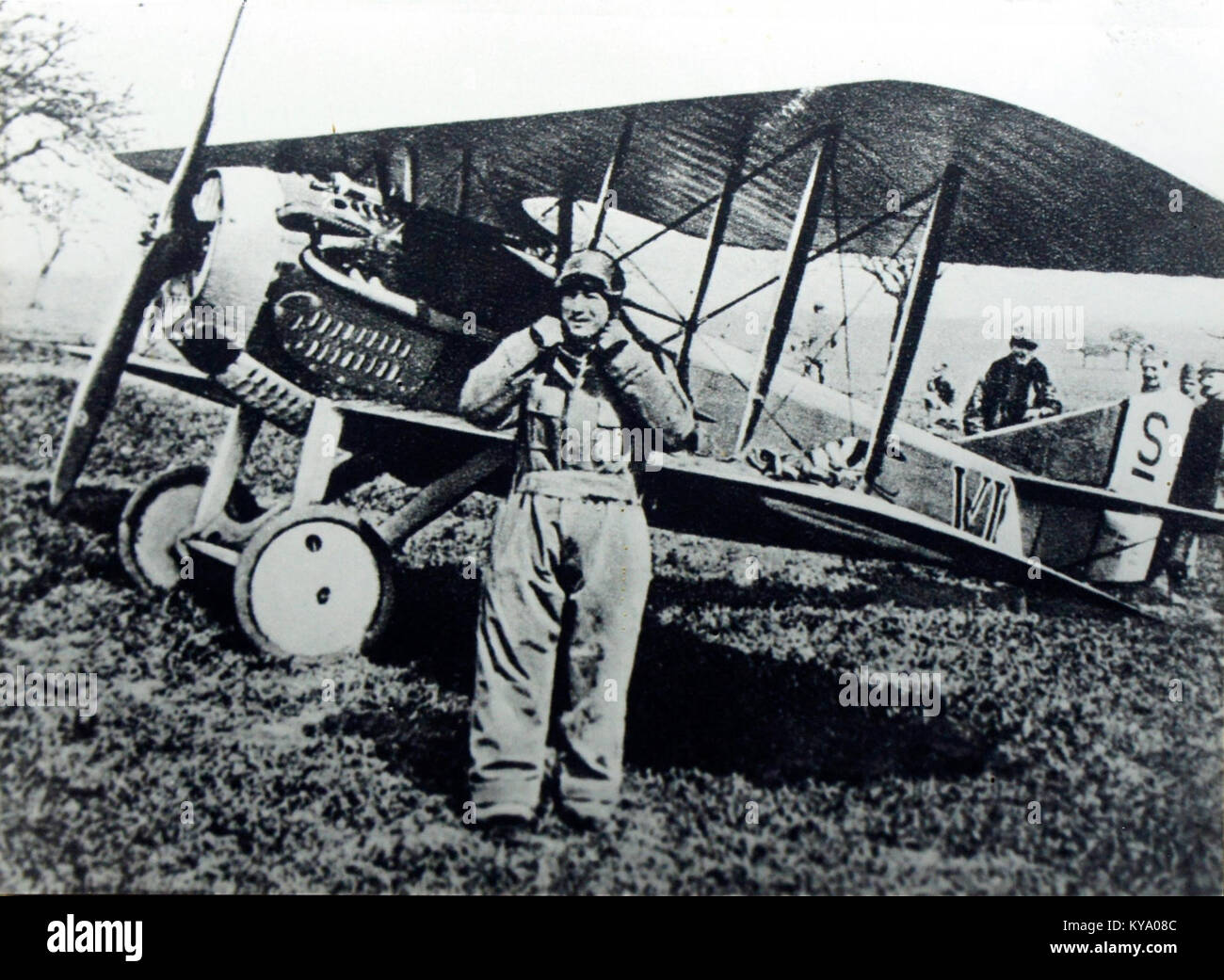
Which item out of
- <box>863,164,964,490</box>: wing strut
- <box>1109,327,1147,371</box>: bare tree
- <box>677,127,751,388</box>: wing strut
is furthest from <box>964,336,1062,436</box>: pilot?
<box>677,127,751,388</box>: wing strut

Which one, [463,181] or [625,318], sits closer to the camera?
[463,181]

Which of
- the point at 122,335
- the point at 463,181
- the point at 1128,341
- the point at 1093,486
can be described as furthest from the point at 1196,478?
the point at 122,335

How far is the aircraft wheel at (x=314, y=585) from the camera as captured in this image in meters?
3.09

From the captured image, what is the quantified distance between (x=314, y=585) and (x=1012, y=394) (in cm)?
365

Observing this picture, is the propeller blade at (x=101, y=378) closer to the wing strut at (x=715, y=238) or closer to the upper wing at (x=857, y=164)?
the upper wing at (x=857, y=164)

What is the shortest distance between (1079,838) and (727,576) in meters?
2.14

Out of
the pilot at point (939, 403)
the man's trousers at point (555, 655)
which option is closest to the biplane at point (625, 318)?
the pilot at point (939, 403)

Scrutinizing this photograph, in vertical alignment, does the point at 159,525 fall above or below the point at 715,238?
below

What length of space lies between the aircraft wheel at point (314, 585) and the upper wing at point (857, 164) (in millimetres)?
1671

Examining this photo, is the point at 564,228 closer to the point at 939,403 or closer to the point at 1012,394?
the point at 939,403

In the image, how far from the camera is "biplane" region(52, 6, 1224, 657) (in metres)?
3.16

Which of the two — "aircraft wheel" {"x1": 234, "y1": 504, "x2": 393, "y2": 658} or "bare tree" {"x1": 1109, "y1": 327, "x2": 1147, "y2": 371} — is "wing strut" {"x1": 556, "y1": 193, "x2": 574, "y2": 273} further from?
"bare tree" {"x1": 1109, "y1": 327, "x2": 1147, "y2": 371}

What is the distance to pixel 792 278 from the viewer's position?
3.29m
